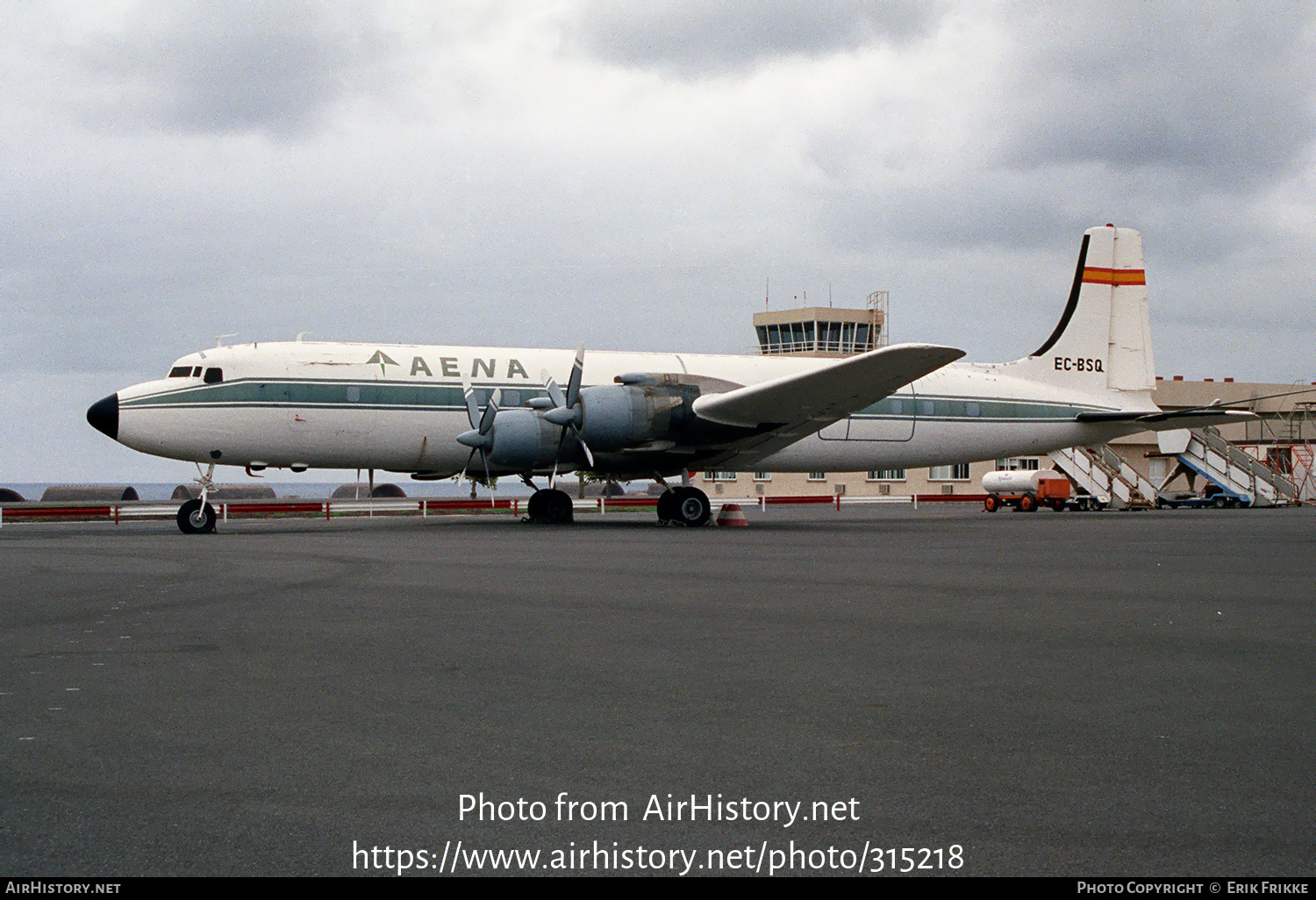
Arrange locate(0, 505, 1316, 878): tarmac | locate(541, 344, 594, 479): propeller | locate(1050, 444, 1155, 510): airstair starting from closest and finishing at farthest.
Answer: locate(0, 505, 1316, 878): tarmac
locate(541, 344, 594, 479): propeller
locate(1050, 444, 1155, 510): airstair

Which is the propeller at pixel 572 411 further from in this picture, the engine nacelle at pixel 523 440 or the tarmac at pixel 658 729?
the tarmac at pixel 658 729

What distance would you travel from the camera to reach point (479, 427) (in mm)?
26062

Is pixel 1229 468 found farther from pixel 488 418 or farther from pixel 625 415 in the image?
pixel 488 418

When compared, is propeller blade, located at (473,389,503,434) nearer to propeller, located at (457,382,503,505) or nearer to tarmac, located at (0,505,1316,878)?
propeller, located at (457,382,503,505)

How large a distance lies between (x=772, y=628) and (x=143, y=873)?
615 cm

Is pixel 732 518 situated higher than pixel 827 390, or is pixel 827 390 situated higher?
pixel 827 390

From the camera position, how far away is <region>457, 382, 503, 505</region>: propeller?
84.3 ft

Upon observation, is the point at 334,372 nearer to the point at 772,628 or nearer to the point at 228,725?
the point at 772,628

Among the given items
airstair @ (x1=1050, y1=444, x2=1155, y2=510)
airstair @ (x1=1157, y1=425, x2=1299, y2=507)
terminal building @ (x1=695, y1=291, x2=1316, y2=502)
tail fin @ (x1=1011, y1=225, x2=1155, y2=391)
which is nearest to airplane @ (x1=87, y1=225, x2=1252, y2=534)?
tail fin @ (x1=1011, y1=225, x2=1155, y2=391)

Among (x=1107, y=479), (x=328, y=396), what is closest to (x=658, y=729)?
(x=328, y=396)

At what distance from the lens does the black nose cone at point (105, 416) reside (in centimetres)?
2427

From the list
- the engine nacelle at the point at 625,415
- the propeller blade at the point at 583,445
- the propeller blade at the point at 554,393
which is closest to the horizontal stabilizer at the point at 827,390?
the engine nacelle at the point at 625,415

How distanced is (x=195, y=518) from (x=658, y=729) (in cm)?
2106

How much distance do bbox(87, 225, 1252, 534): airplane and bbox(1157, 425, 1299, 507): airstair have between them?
1942 cm
